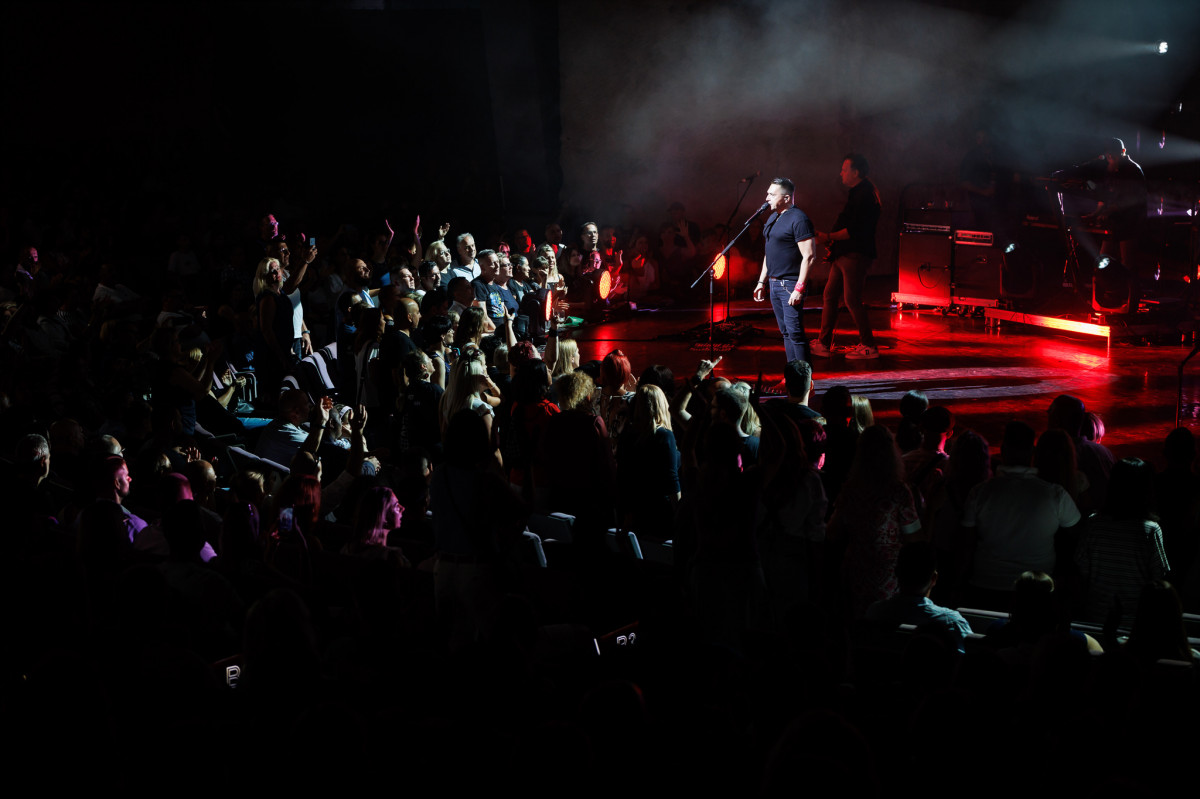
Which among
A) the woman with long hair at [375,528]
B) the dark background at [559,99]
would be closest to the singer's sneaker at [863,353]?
the dark background at [559,99]

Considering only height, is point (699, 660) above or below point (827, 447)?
below

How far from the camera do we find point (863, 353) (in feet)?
32.2

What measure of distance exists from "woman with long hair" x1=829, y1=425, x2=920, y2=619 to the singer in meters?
4.41

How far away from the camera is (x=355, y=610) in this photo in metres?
3.49

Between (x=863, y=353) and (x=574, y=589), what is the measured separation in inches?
253

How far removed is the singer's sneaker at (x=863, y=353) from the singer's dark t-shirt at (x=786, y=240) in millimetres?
1556

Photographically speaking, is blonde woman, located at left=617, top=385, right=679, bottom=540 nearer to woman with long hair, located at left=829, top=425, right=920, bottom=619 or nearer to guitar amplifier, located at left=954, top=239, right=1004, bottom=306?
woman with long hair, located at left=829, top=425, right=920, bottom=619

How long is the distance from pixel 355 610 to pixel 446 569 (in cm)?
36

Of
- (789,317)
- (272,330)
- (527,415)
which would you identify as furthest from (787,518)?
(272,330)

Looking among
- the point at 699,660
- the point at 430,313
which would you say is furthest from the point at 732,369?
the point at 699,660

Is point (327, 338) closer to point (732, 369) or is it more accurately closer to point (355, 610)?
point (732, 369)

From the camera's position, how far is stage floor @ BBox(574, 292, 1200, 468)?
7512 millimetres

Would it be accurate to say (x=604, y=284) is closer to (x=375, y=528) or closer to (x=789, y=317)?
(x=789, y=317)

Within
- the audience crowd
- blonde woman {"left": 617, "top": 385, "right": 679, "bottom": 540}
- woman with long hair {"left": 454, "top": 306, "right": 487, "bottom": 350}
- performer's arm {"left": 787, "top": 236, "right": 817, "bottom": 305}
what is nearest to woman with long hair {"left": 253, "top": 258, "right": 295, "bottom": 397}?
the audience crowd
